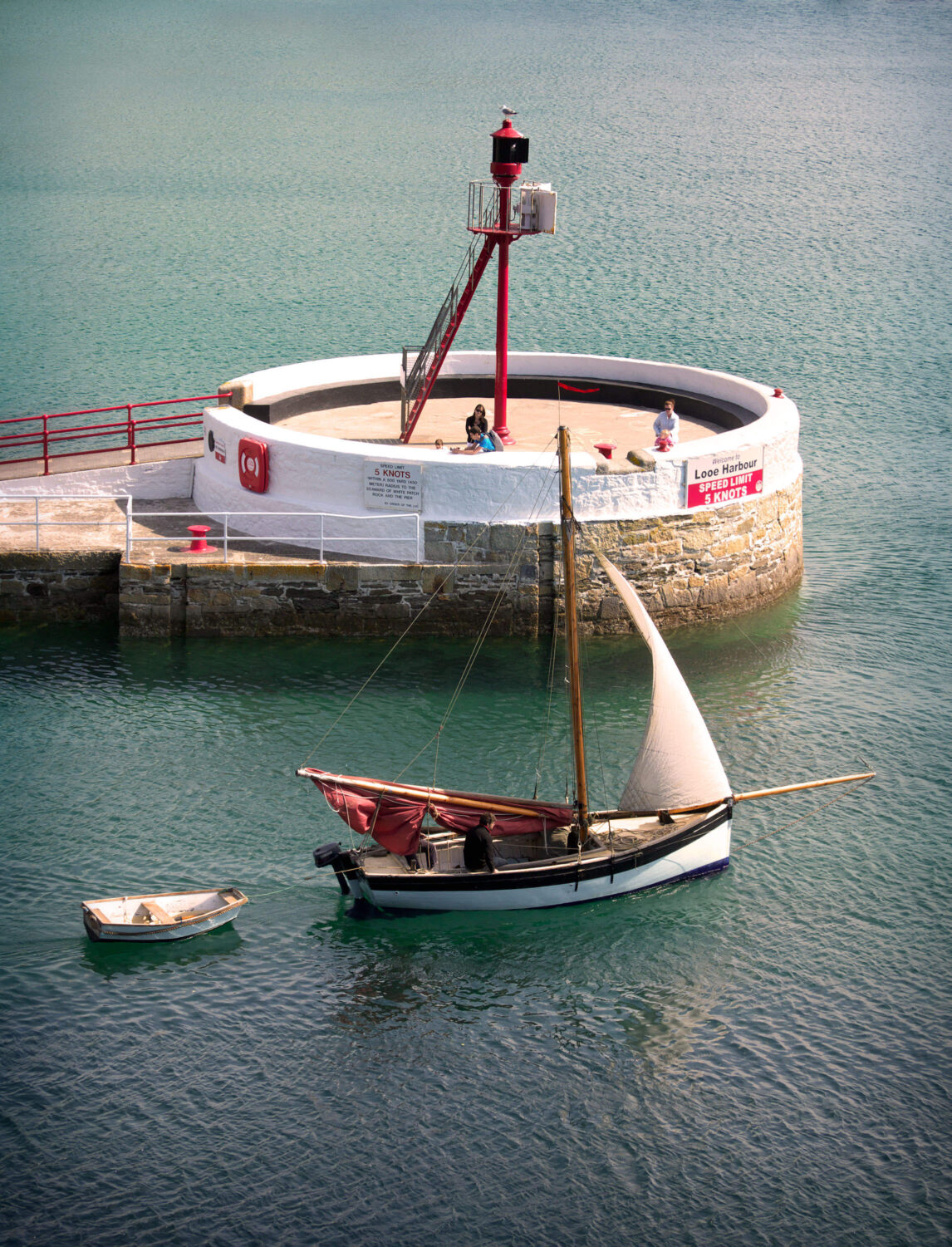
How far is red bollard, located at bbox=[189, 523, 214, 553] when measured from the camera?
92.1 ft

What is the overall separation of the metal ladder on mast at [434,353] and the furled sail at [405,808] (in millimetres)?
11591

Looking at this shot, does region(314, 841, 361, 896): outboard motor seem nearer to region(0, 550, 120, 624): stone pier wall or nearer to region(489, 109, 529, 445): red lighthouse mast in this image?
region(0, 550, 120, 624): stone pier wall

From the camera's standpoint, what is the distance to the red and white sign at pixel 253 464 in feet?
93.2

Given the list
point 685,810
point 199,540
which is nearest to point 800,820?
point 685,810

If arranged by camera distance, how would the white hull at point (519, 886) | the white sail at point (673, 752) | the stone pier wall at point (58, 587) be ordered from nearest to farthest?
the white hull at point (519, 886)
the white sail at point (673, 752)
the stone pier wall at point (58, 587)

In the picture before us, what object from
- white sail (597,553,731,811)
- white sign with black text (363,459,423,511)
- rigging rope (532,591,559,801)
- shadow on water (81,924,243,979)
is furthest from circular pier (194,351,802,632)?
shadow on water (81,924,243,979)

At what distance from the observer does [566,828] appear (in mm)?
20406

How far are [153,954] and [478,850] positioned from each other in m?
4.28

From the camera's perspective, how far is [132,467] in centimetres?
3109

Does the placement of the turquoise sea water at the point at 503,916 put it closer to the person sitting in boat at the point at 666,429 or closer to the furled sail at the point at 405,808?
the furled sail at the point at 405,808

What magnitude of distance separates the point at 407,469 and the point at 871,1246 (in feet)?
54.0

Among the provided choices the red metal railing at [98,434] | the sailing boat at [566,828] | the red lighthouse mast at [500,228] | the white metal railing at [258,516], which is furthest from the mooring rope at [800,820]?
the red metal railing at [98,434]

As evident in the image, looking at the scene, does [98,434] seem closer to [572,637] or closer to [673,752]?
[572,637]

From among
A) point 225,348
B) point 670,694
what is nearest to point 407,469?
point 670,694
